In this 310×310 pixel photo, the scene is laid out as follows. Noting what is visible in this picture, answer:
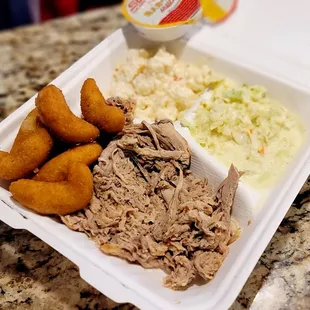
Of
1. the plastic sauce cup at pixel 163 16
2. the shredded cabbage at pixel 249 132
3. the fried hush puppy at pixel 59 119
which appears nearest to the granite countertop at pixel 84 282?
the shredded cabbage at pixel 249 132

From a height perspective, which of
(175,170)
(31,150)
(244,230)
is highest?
(31,150)

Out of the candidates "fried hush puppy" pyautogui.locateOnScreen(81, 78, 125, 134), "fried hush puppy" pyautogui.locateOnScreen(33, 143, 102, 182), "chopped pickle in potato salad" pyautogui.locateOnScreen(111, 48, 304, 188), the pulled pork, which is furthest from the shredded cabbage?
"fried hush puppy" pyautogui.locateOnScreen(33, 143, 102, 182)

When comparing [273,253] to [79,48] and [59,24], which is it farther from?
[59,24]

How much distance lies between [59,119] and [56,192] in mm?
214

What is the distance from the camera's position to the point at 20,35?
2291 mm

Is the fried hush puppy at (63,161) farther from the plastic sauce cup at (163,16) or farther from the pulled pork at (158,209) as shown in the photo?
the plastic sauce cup at (163,16)

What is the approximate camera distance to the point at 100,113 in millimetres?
1377

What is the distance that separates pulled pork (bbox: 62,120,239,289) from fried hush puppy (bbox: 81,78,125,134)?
0.05m

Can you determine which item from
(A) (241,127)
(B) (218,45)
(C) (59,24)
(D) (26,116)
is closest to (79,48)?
(C) (59,24)

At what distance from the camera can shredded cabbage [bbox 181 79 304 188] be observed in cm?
148

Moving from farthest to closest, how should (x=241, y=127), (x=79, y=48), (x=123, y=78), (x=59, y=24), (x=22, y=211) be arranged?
(x=59, y=24) < (x=79, y=48) < (x=123, y=78) < (x=241, y=127) < (x=22, y=211)

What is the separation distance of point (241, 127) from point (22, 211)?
30.1 inches

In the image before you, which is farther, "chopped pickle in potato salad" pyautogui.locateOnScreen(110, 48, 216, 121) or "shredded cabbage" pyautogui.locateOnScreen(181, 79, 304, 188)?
"chopped pickle in potato salad" pyautogui.locateOnScreen(110, 48, 216, 121)

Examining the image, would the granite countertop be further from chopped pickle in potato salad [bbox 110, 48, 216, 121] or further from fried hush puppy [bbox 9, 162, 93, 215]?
chopped pickle in potato salad [bbox 110, 48, 216, 121]
